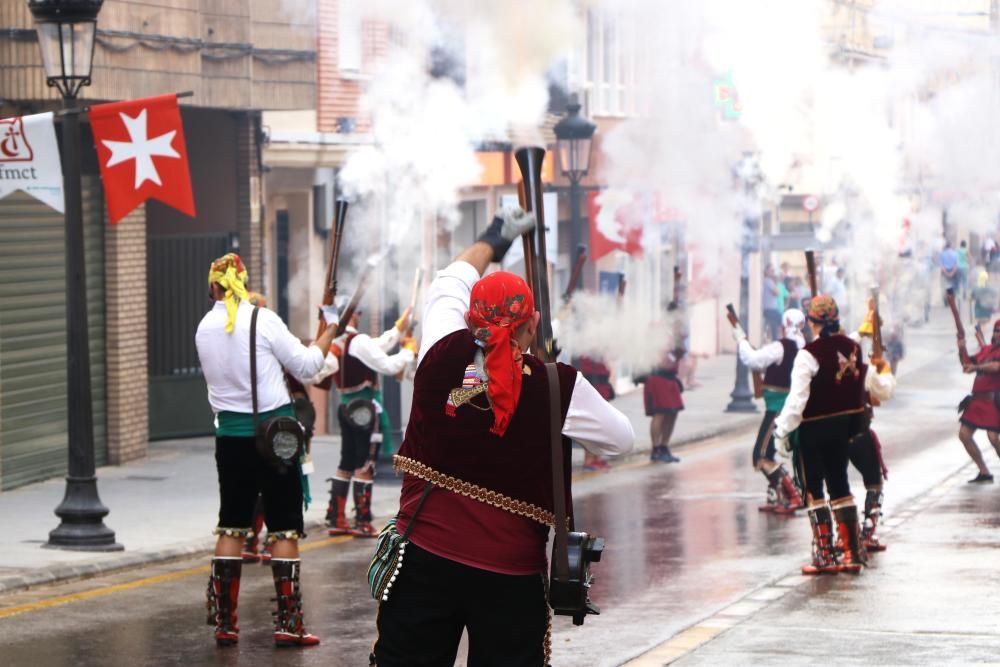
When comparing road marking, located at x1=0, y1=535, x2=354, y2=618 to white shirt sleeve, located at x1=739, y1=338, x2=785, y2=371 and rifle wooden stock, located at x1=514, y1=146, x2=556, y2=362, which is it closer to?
rifle wooden stock, located at x1=514, y1=146, x2=556, y2=362

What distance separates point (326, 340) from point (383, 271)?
10.3 meters

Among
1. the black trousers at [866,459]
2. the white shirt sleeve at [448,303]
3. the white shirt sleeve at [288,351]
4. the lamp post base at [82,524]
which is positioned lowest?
the lamp post base at [82,524]

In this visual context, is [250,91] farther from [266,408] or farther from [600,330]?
[266,408]

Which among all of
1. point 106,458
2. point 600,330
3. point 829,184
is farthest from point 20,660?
point 829,184

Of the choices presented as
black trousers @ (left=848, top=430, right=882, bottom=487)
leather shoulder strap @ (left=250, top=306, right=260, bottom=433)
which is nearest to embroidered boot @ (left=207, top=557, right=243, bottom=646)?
leather shoulder strap @ (left=250, top=306, right=260, bottom=433)

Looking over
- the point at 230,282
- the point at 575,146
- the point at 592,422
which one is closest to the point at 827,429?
the point at 230,282

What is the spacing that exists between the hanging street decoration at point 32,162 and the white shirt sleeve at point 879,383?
5771 mm

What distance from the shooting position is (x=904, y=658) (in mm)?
9391

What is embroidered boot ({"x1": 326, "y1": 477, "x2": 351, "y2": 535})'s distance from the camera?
14469 millimetres

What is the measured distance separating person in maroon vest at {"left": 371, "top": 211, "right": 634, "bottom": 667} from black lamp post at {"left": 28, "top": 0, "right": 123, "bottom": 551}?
7.33 meters

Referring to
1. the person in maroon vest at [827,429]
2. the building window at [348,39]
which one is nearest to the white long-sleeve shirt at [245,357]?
the person in maroon vest at [827,429]

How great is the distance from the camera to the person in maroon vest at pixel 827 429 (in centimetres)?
1244

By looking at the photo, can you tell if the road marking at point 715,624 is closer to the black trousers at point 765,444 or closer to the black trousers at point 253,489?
the black trousers at point 253,489

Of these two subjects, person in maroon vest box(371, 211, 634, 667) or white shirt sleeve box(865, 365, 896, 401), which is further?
white shirt sleeve box(865, 365, 896, 401)
